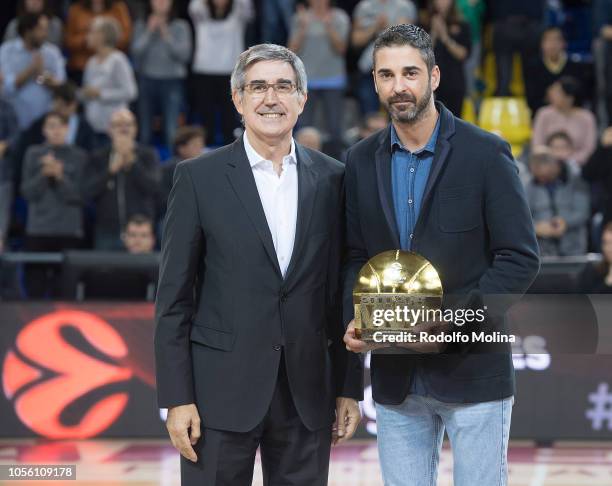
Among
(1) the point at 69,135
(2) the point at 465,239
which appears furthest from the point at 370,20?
(2) the point at 465,239

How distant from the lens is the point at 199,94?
11367mm

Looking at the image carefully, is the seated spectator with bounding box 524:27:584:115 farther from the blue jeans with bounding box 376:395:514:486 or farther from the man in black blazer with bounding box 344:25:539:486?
the blue jeans with bounding box 376:395:514:486

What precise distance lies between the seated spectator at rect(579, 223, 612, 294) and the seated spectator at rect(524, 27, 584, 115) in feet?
13.0

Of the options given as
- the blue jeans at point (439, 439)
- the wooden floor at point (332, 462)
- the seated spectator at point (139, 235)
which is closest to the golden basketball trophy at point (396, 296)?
the blue jeans at point (439, 439)

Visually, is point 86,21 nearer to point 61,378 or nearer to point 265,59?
point 61,378

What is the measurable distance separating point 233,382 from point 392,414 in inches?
21.0

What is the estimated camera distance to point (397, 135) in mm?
3650

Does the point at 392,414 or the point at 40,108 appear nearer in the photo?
the point at 392,414

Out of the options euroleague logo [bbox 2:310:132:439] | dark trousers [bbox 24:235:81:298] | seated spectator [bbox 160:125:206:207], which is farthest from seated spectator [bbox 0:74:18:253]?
euroleague logo [bbox 2:310:132:439]

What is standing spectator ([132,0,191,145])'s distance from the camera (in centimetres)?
1112

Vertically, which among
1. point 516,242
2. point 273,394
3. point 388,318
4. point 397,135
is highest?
point 397,135

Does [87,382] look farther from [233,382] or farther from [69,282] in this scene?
[233,382]

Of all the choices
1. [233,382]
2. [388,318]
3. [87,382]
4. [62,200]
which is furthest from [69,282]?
[388,318]

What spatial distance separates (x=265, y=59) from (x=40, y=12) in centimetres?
812
